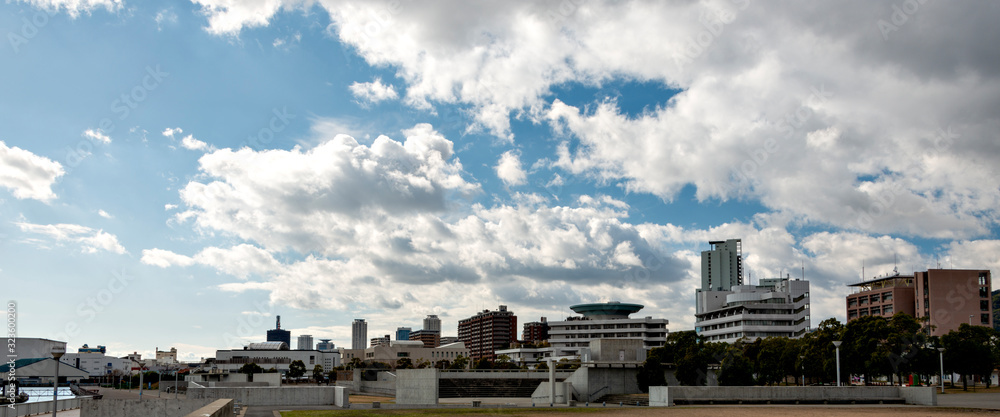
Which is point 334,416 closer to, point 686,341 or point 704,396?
point 704,396

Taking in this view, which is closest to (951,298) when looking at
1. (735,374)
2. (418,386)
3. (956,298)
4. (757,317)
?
(956,298)

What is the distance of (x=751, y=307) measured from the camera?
138 m

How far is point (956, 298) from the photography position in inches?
5207

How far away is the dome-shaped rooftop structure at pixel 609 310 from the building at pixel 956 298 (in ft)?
202

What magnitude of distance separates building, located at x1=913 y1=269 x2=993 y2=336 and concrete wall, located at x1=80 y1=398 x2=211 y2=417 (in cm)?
13706

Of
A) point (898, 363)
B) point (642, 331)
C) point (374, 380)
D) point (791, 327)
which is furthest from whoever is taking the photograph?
point (642, 331)

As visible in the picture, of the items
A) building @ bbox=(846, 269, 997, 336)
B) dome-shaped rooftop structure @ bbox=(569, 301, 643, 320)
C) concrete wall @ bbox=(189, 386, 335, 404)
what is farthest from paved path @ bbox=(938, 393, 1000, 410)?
dome-shaped rooftop structure @ bbox=(569, 301, 643, 320)

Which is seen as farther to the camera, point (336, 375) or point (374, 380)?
point (336, 375)

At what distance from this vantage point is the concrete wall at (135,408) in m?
32.4

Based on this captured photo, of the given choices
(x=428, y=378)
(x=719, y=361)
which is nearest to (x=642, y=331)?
(x=719, y=361)

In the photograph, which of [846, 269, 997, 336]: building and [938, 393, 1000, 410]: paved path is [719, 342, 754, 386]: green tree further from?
[846, 269, 997, 336]: building

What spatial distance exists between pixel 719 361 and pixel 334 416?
51559 millimetres

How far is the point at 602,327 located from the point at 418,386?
4347 inches

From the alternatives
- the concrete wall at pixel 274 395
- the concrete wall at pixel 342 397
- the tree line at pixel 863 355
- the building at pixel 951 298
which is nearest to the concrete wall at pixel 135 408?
the concrete wall at pixel 274 395
